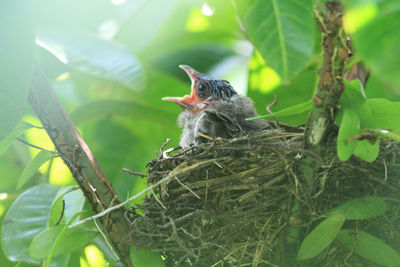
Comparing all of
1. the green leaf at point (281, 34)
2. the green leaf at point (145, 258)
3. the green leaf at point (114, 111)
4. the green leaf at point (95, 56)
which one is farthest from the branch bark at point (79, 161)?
the green leaf at point (114, 111)

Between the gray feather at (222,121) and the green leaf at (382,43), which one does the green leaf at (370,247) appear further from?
the green leaf at (382,43)

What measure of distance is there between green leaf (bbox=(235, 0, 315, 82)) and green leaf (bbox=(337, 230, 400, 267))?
77 cm

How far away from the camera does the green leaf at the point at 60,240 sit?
1.68m

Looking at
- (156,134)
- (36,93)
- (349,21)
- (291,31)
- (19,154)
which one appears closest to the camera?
(349,21)

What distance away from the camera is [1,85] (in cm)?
116

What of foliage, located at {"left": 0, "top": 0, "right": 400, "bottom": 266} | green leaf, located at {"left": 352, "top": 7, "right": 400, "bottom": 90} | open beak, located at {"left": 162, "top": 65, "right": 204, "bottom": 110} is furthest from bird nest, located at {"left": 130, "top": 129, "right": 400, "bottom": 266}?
open beak, located at {"left": 162, "top": 65, "right": 204, "bottom": 110}

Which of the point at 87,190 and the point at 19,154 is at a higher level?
the point at 19,154

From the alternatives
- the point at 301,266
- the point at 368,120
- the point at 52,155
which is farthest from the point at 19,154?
the point at 368,120

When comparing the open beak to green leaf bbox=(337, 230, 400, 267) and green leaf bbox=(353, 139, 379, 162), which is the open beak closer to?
green leaf bbox=(337, 230, 400, 267)

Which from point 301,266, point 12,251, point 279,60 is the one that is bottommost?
point 301,266

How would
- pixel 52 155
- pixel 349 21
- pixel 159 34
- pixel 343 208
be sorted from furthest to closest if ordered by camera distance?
pixel 159 34 → pixel 52 155 → pixel 343 208 → pixel 349 21

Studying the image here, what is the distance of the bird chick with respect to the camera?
2229 millimetres

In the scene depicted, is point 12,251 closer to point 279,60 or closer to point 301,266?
point 301,266

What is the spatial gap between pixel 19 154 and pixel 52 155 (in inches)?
41.4
